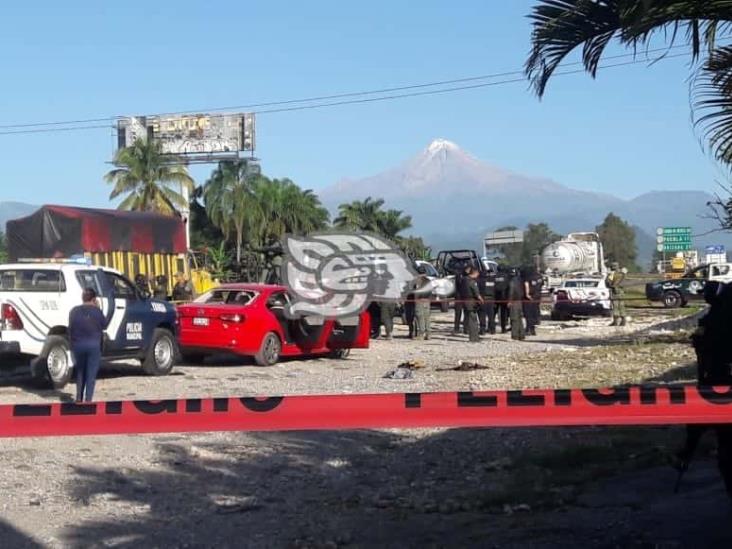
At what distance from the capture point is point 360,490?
938cm

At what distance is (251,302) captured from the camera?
18.7 m

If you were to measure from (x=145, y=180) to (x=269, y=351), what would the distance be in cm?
3972

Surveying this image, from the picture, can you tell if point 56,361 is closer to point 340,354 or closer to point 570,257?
point 340,354

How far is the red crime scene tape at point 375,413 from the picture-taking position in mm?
5184

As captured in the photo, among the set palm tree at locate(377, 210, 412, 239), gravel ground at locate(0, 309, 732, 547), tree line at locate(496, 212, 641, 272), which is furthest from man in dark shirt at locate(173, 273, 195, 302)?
tree line at locate(496, 212, 641, 272)

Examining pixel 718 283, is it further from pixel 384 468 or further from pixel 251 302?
pixel 251 302

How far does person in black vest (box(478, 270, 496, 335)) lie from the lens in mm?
27625

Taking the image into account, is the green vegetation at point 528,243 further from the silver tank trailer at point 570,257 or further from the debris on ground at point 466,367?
the debris on ground at point 466,367

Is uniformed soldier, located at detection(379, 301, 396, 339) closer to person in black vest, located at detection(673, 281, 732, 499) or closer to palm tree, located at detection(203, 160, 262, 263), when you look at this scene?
person in black vest, located at detection(673, 281, 732, 499)

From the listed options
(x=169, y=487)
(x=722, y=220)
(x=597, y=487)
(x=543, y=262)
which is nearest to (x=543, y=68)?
(x=722, y=220)

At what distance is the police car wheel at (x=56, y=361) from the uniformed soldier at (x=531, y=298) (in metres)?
14.4

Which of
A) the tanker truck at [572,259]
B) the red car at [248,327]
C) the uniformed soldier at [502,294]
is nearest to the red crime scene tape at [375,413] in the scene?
the red car at [248,327]

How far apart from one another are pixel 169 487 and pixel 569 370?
10127mm

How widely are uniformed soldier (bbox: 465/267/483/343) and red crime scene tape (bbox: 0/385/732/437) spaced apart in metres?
A: 20.2
